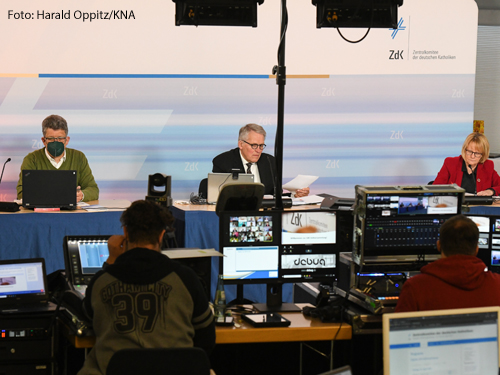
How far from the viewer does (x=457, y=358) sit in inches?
68.8

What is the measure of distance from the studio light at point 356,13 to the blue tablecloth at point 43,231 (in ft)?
7.04

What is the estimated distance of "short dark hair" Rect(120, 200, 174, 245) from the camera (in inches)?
86.1

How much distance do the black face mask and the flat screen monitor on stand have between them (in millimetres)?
2725

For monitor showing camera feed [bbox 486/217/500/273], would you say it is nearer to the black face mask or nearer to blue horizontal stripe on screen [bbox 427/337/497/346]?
blue horizontal stripe on screen [bbox 427/337/497/346]

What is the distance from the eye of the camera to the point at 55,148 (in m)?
5.02

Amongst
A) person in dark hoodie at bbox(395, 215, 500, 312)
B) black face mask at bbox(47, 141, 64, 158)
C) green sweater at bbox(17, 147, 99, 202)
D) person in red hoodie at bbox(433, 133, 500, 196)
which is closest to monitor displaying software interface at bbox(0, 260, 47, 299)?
person in dark hoodie at bbox(395, 215, 500, 312)

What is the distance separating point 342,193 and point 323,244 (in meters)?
3.81

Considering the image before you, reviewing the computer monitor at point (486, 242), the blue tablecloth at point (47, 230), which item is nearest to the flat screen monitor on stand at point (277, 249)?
the computer monitor at point (486, 242)

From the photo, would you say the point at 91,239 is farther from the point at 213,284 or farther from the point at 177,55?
the point at 177,55

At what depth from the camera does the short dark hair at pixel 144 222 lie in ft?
7.18

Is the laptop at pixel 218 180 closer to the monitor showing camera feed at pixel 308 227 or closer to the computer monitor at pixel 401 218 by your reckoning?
the monitor showing camera feed at pixel 308 227

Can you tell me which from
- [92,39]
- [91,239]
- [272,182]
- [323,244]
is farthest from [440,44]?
[91,239]

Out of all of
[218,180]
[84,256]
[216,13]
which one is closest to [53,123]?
[218,180]

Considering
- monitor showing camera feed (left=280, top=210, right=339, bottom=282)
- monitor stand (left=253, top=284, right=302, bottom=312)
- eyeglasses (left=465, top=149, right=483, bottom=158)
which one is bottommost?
monitor stand (left=253, top=284, right=302, bottom=312)
